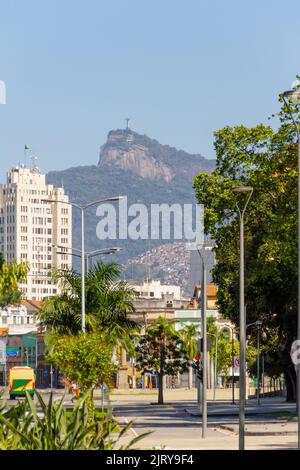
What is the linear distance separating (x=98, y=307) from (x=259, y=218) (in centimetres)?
864

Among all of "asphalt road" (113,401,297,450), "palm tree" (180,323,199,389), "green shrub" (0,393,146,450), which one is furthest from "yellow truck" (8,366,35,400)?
"green shrub" (0,393,146,450)

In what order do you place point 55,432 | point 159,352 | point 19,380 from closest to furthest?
point 55,432
point 159,352
point 19,380

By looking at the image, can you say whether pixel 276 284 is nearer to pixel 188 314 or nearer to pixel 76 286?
pixel 76 286

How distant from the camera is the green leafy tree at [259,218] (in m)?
61.2

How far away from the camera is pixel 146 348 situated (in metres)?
113

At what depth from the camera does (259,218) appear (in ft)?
234

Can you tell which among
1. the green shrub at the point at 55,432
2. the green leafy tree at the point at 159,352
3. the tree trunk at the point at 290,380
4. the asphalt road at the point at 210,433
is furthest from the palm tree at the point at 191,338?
the green shrub at the point at 55,432

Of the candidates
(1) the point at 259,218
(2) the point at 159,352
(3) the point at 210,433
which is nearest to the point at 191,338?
(2) the point at 159,352

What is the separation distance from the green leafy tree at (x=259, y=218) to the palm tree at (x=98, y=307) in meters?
5.02

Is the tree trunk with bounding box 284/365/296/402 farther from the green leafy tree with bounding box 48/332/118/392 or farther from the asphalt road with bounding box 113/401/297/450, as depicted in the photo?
the green leafy tree with bounding box 48/332/118/392

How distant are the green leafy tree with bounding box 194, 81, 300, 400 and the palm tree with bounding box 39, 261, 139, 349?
198 inches

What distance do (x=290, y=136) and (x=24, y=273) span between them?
40.0 metres

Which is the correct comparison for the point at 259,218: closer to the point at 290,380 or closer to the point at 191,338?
the point at 290,380

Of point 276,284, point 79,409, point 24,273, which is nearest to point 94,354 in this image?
point 276,284
